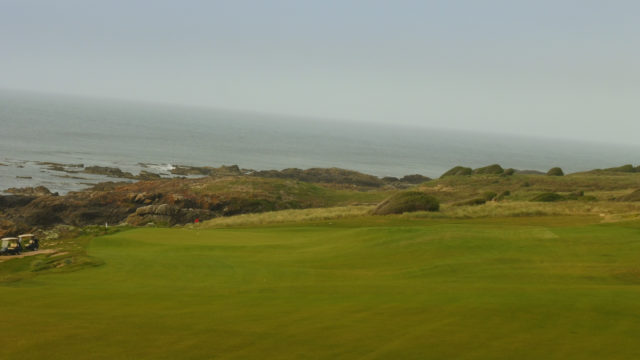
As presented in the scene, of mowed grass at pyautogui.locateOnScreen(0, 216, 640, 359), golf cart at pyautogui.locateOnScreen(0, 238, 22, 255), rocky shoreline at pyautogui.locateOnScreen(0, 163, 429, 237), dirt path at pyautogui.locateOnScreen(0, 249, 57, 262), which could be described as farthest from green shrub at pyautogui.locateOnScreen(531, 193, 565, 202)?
golf cart at pyautogui.locateOnScreen(0, 238, 22, 255)

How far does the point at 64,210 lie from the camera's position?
4684 centimetres

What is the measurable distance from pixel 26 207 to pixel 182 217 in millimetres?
13878

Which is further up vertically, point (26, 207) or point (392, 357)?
point (392, 357)

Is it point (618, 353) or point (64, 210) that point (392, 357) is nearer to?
point (618, 353)

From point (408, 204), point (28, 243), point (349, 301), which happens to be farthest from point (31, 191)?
point (349, 301)

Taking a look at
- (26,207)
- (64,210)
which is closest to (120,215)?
(64,210)

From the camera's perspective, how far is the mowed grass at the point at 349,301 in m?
8.85

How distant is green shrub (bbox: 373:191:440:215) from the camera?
1404 inches

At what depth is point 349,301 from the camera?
39.3 ft

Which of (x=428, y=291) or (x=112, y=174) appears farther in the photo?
(x=112, y=174)

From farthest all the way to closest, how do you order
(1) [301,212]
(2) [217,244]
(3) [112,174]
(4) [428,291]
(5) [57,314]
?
1. (3) [112,174]
2. (1) [301,212]
3. (2) [217,244]
4. (4) [428,291]
5. (5) [57,314]

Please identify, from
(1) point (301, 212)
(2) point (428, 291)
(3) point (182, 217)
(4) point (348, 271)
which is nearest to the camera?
(2) point (428, 291)

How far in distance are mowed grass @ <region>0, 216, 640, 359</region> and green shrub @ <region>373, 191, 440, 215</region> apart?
1429 cm

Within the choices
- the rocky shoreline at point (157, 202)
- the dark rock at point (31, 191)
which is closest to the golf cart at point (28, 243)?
the rocky shoreline at point (157, 202)
